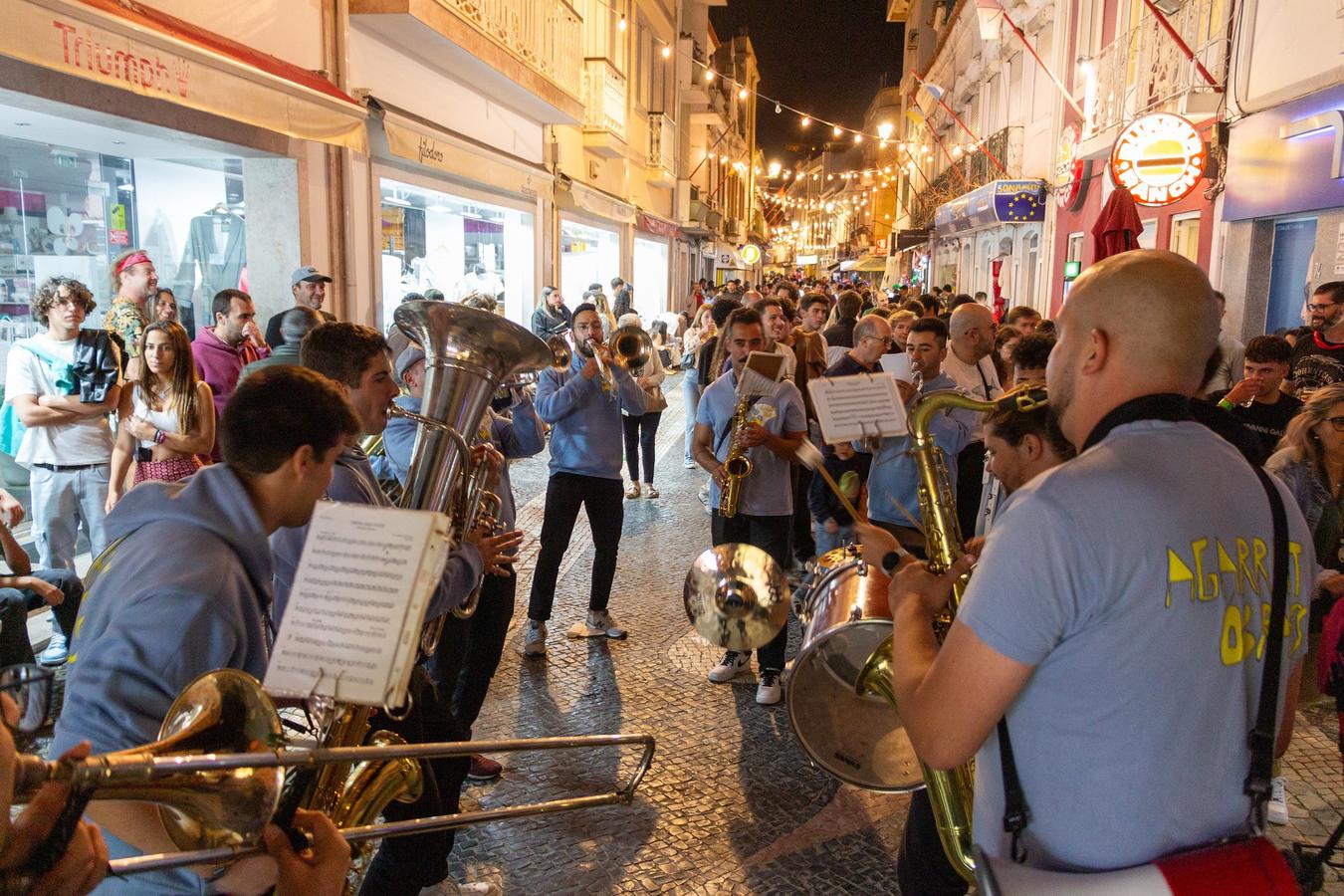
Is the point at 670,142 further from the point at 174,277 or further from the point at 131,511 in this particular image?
the point at 131,511

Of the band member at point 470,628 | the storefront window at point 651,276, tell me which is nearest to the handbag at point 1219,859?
the band member at point 470,628

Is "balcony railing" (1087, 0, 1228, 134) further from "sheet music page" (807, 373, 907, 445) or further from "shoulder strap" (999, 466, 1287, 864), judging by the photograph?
"shoulder strap" (999, 466, 1287, 864)

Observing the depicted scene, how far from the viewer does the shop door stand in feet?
28.9

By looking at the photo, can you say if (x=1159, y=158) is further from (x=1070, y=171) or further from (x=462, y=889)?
(x=462, y=889)

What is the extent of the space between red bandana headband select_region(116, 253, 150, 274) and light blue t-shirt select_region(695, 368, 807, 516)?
4.26 metres

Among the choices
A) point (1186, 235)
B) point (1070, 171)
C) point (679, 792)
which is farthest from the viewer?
point (1070, 171)

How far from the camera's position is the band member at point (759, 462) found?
15.9 feet

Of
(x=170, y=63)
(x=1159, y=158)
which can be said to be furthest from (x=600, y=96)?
(x=170, y=63)

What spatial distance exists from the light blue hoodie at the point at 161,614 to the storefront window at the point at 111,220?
576cm

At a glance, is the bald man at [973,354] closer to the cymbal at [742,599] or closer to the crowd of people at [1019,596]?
the cymbal at [742,599]

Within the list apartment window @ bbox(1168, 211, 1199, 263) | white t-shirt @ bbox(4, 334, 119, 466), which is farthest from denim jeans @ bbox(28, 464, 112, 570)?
apartment window @ bbox(1168, 211, 1199, 263)

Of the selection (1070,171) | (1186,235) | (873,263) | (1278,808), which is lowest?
(1278,808)

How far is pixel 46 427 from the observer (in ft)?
17.0

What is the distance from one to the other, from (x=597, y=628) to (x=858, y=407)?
119 inches
